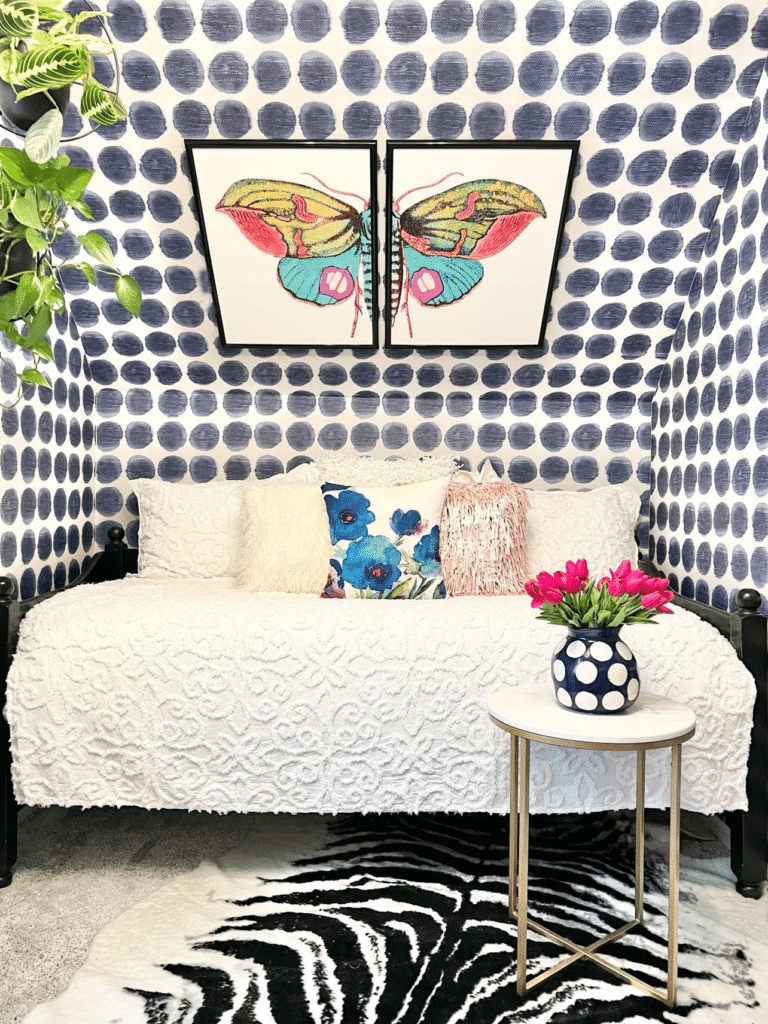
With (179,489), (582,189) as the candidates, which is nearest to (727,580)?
(582,189)

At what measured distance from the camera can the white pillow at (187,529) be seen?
2699mm

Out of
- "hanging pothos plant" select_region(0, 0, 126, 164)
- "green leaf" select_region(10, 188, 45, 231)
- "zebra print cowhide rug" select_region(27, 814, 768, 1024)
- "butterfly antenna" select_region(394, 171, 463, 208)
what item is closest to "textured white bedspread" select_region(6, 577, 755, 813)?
"zebra print cowhide rug" select_region(27, 814, 768, 1024)

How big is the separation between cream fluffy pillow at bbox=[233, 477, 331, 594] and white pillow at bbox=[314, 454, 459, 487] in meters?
0.17

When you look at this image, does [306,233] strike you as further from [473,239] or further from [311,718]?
[311,718]

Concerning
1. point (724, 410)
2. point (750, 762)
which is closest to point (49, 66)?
point (724, 410)

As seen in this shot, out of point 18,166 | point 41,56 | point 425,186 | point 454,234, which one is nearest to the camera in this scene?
point 18,166

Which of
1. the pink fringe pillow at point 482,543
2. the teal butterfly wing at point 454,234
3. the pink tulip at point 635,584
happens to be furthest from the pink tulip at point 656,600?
the teal butterfly wing at point 454,234

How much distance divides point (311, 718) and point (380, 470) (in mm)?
1128

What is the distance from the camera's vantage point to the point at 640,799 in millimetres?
1758

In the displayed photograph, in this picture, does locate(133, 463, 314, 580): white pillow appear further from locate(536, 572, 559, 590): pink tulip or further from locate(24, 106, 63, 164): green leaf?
locate(24, 106, 63, 164): green leaf

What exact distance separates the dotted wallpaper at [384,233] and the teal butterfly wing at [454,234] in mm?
137

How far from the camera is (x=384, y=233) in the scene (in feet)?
8.55

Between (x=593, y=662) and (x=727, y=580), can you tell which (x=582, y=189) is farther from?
(x=593, y=662)

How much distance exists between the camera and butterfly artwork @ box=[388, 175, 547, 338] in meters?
2.48
